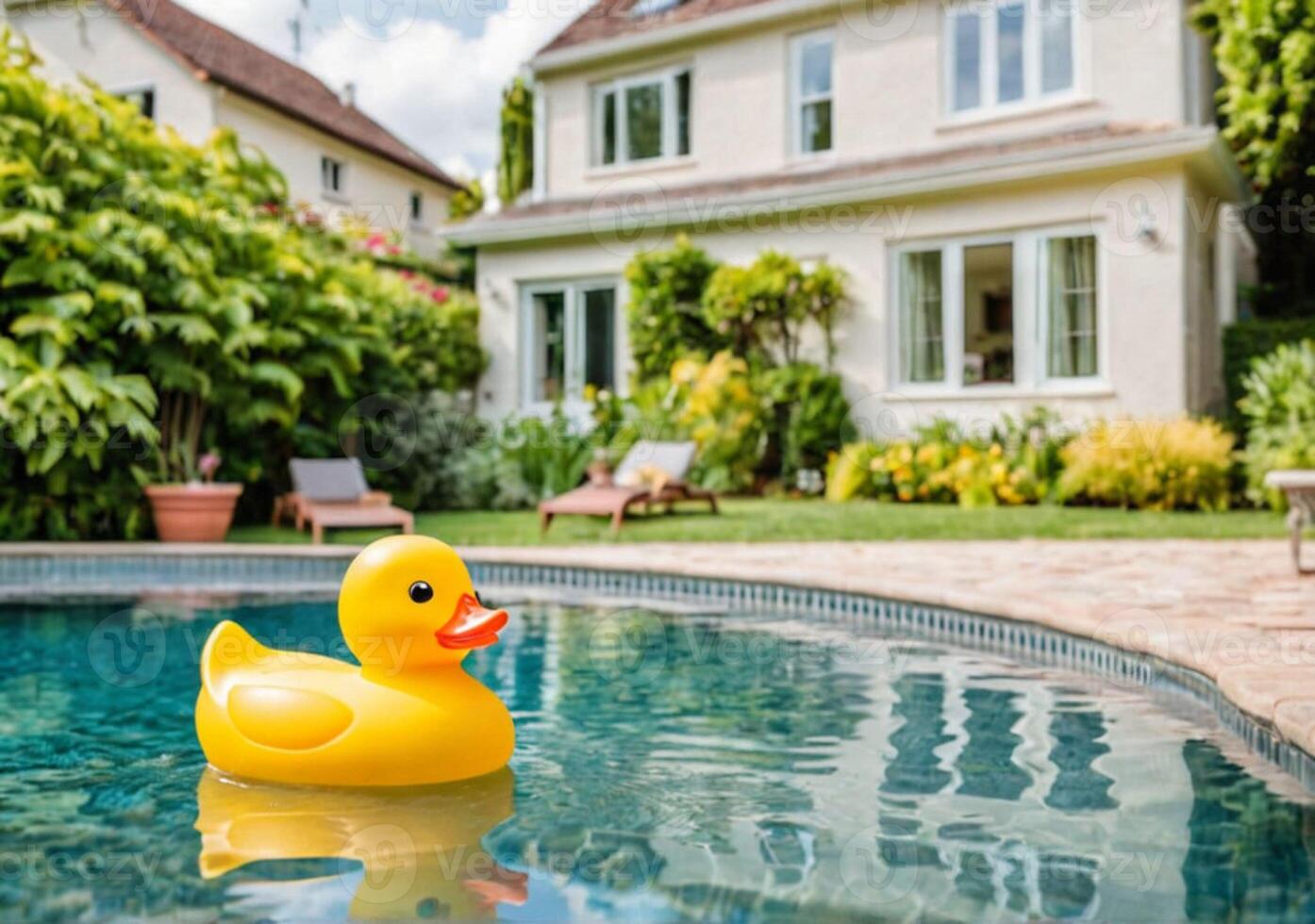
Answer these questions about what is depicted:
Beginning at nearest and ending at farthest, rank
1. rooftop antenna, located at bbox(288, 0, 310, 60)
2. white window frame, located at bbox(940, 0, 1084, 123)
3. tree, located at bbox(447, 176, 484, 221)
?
white window frame, located at bbox(940, 0, 1084, 123)
rooftop antenna, located at bbox(288, 0, 310, 60)
tree, located at bbox(447, 176, 484, 221)

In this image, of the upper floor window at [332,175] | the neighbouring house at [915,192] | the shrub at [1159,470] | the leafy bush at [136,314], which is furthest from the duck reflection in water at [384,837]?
the upper floor window at [332,175]

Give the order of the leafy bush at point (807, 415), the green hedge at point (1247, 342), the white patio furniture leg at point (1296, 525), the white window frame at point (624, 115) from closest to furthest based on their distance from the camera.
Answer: the white patio furniture leg at point (1296, 525) → the green hedge at point (1247, 342) → the leafy bush at point (807, 415) → the white window frame at point (624, 115)

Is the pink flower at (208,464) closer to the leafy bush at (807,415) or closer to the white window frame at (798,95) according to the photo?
the leafy bush at (807,415)

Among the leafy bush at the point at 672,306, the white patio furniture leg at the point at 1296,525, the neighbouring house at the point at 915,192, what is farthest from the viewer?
the leafy bush at the point at 672,306

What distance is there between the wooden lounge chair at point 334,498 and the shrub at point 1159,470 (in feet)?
21.3

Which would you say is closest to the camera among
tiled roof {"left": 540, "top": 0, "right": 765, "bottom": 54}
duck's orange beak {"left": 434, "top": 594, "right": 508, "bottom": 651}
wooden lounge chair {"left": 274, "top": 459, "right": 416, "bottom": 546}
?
duck's orange beak {"left": 434, "top": 594, "right": 508, "bottom": 651}

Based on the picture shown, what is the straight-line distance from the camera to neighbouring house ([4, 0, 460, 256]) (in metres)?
23.8

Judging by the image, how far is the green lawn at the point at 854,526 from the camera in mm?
9977

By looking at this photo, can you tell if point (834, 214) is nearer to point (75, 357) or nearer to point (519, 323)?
point (519, 323)

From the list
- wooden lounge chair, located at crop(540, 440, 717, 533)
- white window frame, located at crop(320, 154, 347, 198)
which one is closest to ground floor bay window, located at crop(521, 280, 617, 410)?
wooden lounge chair, located at crop(540, 440, 717, 533)

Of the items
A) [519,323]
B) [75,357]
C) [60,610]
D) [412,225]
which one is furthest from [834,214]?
[412,225]

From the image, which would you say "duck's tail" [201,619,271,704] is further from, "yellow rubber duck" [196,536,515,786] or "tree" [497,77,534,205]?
"tree" [497,77,534,205]

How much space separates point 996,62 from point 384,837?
13.4m

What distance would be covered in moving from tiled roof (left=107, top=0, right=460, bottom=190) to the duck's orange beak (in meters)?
22.4
